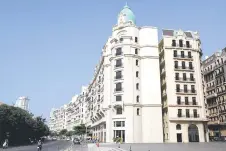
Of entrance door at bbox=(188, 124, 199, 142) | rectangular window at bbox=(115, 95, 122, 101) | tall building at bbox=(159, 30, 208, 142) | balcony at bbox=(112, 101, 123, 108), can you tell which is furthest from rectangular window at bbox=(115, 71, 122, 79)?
entrance door at bbox=(188, 124, 199, 142)

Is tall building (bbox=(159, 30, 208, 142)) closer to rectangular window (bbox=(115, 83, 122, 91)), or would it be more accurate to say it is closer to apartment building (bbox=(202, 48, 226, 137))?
rectangular window (bbox=(115, 83, 122, 91))

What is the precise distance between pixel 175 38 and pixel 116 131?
2997cm

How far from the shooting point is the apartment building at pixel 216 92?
83.2 meters

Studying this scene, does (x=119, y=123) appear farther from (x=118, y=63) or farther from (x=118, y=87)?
(x=118, y=63)

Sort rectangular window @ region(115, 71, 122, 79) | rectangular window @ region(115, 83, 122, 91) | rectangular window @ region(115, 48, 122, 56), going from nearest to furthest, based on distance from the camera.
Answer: rectangular window @ region(115, 83, 122, 91) → rectangular window @ region(115, 71, 122, 79) → rectangular window @ region(115, 48, 122, 56)

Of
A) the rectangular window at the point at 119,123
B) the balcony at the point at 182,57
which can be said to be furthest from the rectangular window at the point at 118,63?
the rectangular window at the point at 119,123

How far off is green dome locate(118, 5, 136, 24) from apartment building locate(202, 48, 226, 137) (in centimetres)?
3254

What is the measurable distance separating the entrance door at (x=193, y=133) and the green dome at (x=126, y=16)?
3378cm

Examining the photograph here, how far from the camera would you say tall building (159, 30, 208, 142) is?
63312 millimetres

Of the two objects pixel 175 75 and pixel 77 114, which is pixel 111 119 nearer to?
→ pixel 175 75

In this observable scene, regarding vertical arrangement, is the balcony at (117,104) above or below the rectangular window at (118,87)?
below

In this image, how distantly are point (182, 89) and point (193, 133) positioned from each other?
1144cm

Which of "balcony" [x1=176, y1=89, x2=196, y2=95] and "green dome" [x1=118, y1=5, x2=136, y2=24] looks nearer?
"balcony" [x1=176, y1=89, x2=196, y2=95]

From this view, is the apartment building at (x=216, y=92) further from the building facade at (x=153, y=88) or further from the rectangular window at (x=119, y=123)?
the rectangular window at (x=119, y=123)
